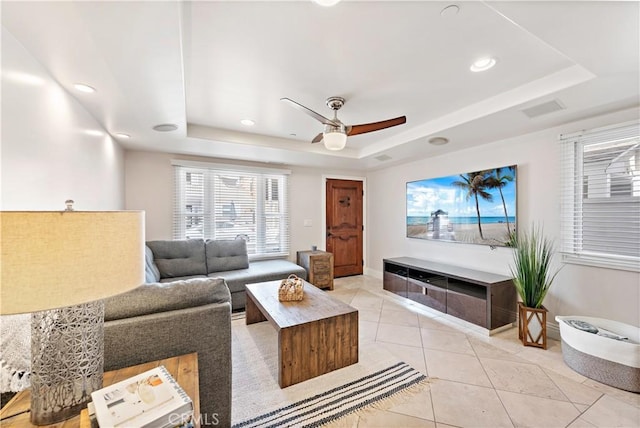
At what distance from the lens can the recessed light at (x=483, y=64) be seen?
1899 millimetres

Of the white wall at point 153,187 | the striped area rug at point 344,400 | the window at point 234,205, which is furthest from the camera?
the window at point 234,205

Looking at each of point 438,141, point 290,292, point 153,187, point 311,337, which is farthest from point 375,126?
point 153,187

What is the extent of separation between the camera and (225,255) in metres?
3.94

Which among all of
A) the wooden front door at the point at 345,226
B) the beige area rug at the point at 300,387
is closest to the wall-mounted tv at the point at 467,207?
the wooden front door at the point at 345,226

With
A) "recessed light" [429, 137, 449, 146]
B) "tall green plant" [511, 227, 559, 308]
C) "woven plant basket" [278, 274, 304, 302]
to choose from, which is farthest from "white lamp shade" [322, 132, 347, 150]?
"tall green plant" [511, 227, 559, 308]

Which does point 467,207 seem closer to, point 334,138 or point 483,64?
point 483,64

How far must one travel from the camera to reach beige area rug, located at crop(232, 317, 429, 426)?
172 cm

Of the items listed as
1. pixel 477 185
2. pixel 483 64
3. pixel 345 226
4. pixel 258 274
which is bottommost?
pixel 258 274

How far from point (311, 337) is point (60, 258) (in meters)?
1.74

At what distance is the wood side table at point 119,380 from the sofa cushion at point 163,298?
0.82 ft

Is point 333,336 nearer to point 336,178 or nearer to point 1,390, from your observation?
point 1,390

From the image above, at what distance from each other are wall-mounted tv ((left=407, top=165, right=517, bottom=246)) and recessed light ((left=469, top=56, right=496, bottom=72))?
1590mm

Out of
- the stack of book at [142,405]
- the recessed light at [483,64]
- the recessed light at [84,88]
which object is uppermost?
the recessed light at [483,64]

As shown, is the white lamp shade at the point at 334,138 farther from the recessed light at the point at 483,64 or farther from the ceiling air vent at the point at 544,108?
the ceiling air vent at the point at 544,108
